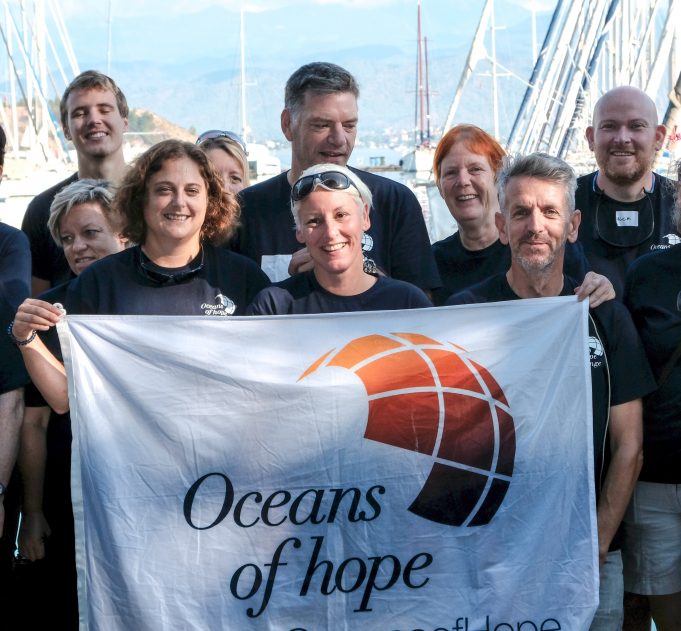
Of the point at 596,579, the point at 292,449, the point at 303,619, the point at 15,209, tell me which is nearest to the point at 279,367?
the point at 292,449

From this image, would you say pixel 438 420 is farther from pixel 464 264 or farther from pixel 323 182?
pixel 464 264

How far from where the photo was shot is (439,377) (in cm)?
430

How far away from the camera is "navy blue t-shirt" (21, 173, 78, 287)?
18.5ft

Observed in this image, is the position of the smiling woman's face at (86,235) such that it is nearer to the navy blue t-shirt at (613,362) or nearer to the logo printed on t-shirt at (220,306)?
the logo printed on t-shirt at (220,306)

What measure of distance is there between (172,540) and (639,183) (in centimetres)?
320

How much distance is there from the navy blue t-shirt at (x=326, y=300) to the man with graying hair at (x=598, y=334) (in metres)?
0.27

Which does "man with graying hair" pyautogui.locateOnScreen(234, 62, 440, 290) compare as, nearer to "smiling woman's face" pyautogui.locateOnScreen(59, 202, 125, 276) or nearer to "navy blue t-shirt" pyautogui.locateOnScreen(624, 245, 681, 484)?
"smiling woman's face" pyautogui.locateOnScreen(59, 202, 125, 276)

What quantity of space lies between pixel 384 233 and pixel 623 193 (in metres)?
1.47

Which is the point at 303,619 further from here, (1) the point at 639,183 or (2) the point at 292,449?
(1) the point at 639,183

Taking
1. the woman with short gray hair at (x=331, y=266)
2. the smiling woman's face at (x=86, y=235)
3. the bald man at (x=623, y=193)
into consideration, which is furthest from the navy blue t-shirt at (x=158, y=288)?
the bald man at (x=623, y=193)

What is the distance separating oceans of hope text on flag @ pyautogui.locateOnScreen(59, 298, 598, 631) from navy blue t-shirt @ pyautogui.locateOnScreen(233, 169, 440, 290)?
3.00ft

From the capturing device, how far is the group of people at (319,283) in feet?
14.3

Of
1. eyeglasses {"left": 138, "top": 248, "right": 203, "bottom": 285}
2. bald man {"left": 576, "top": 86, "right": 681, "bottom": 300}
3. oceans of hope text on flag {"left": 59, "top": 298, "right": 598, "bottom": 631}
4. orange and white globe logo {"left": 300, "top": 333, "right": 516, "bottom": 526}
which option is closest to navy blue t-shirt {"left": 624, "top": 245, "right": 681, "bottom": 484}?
oceans of hope text on flag {"left": 59, "top": 298, "right": 598, "bottom": 631}

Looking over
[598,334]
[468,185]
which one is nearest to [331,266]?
[598,334]
